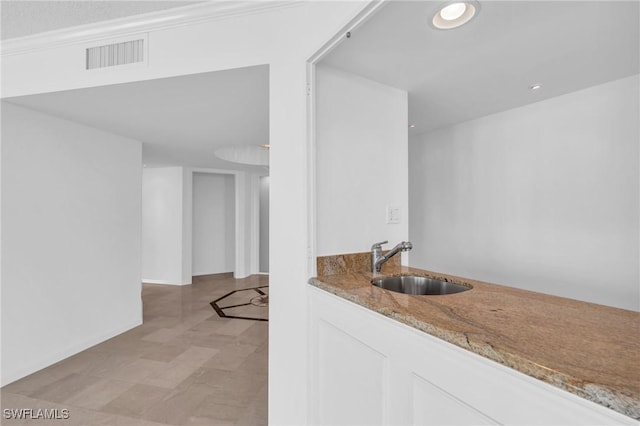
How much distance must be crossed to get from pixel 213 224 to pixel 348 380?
545cm

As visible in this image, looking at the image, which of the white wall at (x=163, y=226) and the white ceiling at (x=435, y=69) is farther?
the white wall at (x=163, y=226)

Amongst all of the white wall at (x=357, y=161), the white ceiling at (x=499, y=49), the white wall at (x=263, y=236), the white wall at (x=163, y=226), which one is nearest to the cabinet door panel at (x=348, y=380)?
the white wall at (x=357, y=161)

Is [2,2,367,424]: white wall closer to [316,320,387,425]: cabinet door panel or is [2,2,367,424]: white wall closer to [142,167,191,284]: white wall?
[316,320,387,425]: cabinet door panel

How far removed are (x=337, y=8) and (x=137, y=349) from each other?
10.8 ft

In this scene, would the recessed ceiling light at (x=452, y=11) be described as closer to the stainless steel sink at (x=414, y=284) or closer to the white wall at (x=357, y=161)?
the white wall at (x=357, y=161)

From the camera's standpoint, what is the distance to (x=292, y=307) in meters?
Answer: 1.54

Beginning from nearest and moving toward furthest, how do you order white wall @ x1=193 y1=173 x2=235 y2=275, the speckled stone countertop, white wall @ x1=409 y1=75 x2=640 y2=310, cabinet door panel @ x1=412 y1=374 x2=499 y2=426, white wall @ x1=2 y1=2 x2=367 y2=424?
the speckled stone countertop
cabinet door panel @ x1=412 y1=374 x2=499 y2=426
white wall @ x1=2 y1=2 x2=367 y2=424
white wall @ x1=409 y1=75 x2=640 y2=310
white wall @ x1=193 y1=173 x2=235 y2=275

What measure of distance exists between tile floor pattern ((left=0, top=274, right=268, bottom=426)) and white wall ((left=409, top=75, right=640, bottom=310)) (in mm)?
2324

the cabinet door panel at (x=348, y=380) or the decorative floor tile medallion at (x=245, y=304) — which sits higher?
the cabinet door panel at (x=348, y=380)

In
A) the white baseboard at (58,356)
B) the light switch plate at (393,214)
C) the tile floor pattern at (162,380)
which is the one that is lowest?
the tile floor pattern at (162,380)

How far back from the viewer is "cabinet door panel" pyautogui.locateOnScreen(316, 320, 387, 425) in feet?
3.52

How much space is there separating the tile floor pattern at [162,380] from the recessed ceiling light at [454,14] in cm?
244

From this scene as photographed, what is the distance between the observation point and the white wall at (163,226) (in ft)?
17.2

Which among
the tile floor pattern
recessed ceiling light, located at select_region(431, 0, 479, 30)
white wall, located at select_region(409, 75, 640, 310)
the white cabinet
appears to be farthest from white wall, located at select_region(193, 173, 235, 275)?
recessed ceiling light, located at select_region(431, 0, 479, 30)
